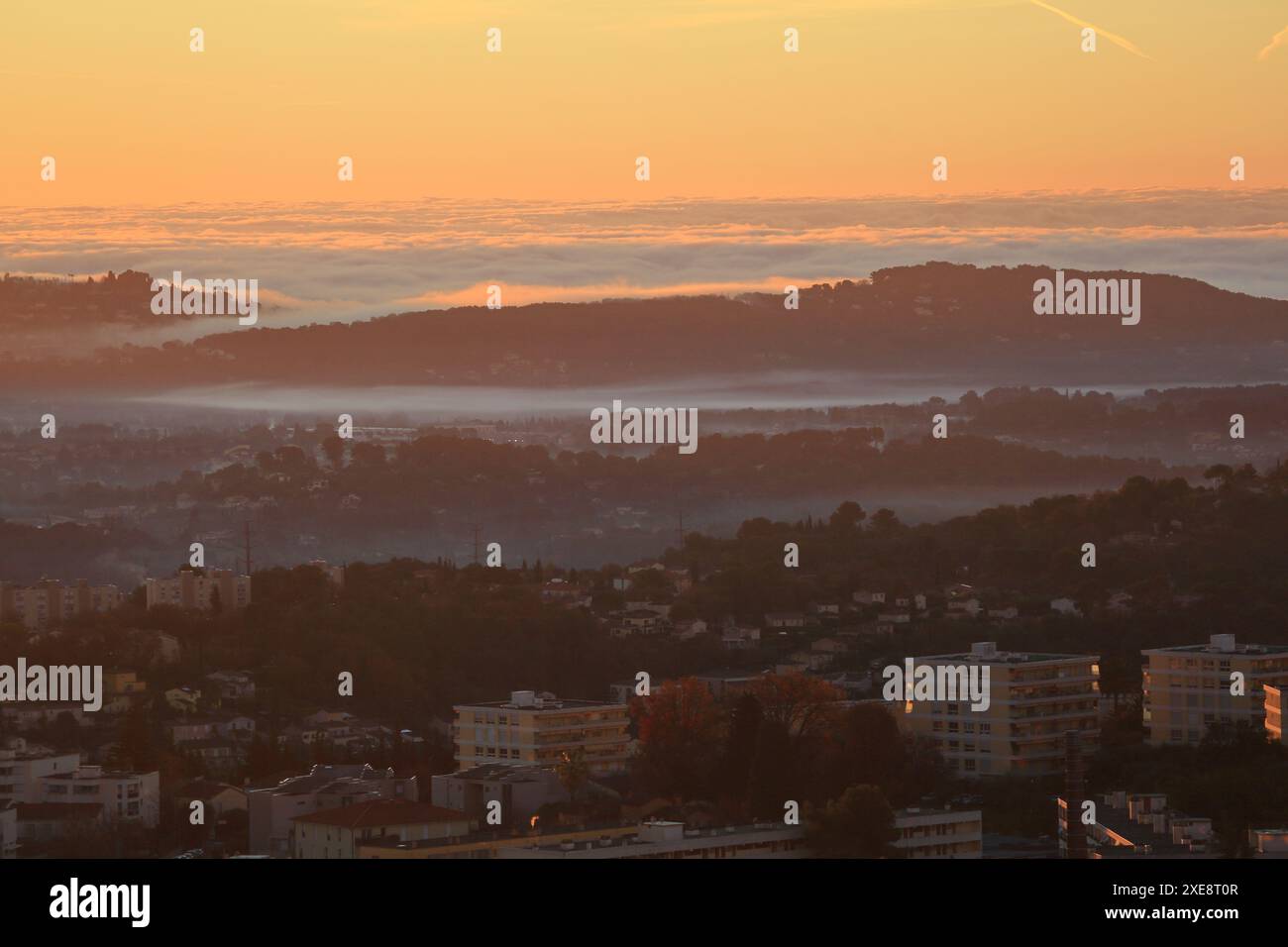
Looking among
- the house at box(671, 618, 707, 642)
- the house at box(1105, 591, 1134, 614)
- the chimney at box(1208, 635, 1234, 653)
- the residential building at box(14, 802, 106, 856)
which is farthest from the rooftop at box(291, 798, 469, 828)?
the house at box(1105, 591, 1134, 614)

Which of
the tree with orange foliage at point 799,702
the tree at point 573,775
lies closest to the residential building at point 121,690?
the tree at point 573,775

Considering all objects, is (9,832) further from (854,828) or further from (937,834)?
(937,834)

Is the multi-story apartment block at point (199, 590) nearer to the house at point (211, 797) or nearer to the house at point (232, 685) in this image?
the house at point (232, 685)

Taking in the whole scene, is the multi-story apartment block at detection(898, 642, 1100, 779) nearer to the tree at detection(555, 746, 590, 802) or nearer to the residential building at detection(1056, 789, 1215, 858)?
the residential building at detection(1056, 789, 1215, 858)

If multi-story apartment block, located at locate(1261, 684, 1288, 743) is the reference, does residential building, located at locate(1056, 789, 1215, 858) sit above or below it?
below
